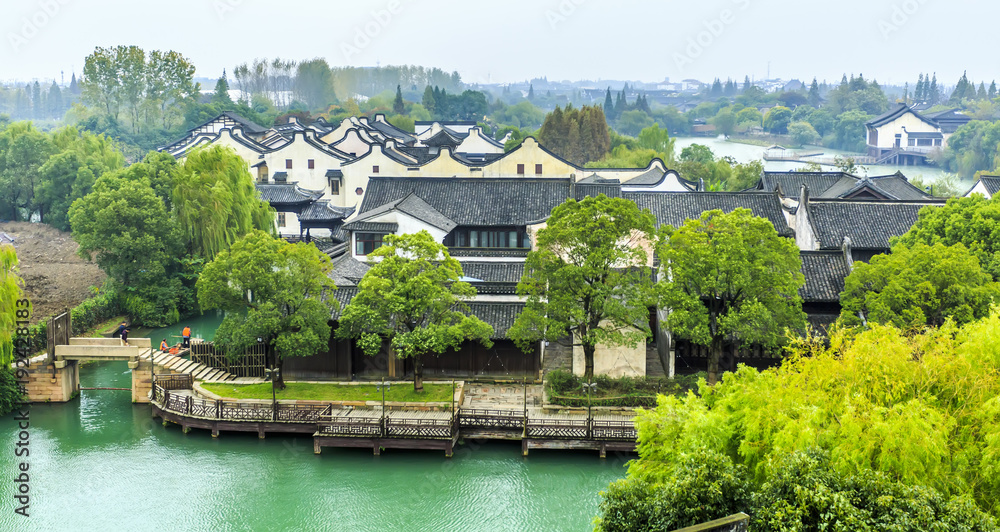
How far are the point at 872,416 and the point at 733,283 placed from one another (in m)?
9.64

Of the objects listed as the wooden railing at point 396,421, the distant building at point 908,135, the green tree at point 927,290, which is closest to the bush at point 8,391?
the wooden railing at point 396,421

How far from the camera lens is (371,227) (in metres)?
28.4

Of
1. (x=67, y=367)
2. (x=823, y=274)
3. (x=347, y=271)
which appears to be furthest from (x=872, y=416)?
(x=67, y=367)

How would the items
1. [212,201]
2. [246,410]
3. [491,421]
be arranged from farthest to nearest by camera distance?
[212,201] < [246,410] < [491,421]

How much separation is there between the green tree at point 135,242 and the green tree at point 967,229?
2557cm

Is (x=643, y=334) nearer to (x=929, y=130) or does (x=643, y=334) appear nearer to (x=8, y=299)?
(x=8, y=299)

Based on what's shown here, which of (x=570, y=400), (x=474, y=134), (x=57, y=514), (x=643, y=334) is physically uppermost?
(x=474, y=134)

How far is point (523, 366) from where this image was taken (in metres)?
24.5

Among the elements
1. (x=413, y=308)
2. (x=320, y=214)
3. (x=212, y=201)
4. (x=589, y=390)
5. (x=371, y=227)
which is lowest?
(x=589, y=390)

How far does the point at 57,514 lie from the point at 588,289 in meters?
13.3

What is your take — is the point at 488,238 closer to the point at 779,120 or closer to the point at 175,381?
the point at 175,381

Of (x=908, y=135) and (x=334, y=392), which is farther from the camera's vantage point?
(x=908, y=135)

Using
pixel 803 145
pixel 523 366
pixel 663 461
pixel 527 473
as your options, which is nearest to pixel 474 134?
pixel 523 366

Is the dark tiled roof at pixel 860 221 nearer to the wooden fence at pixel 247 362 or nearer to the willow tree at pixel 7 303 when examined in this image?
the wooden fence at pixel 247 362
